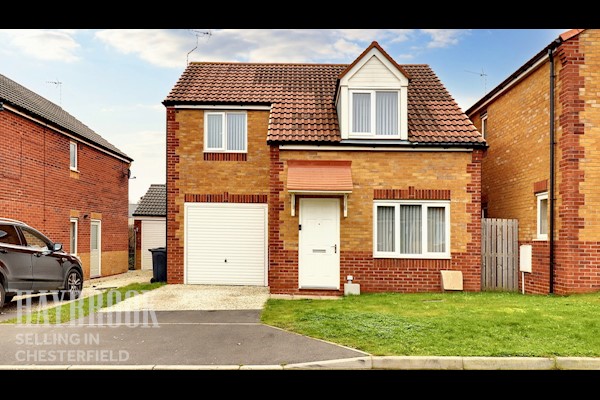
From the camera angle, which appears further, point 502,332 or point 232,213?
point 232,213

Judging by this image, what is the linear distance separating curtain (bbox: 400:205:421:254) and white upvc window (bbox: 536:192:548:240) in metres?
3.08

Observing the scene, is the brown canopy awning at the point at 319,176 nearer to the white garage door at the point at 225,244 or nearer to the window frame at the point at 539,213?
the white garage door at the point at 225,244

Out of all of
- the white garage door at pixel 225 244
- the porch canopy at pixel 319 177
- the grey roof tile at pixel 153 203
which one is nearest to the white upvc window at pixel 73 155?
the grey roof tile at pixel 153 203

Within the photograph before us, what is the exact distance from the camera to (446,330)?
727 cm

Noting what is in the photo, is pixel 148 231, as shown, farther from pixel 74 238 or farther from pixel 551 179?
pixel 551 179

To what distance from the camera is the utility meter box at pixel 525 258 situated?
11.8m

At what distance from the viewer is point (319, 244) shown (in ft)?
38.9

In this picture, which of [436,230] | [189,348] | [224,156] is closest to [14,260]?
[189,348]

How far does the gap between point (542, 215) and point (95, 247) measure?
16.1 metres

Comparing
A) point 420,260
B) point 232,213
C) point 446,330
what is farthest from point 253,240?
point 446,330

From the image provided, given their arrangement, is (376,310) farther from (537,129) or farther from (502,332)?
(537,129)

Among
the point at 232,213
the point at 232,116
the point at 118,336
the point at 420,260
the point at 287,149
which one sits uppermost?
the point at 232,116

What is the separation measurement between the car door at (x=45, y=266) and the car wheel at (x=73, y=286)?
14.3 inches

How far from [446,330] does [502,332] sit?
826 millimetres
